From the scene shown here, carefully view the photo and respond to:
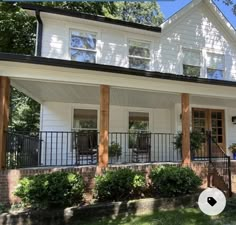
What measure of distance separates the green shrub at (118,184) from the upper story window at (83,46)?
17.0 ft

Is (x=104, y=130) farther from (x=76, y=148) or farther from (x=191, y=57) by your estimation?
(x=191, y=57)

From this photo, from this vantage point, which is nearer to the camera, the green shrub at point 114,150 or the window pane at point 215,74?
the green shrub at point 114,150

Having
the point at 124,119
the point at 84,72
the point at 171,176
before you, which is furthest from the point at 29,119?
the point at 171,176

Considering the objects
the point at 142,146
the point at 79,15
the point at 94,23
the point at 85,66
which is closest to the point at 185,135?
the point at 142,146

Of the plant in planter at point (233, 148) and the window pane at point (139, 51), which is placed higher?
the window pane at point (139, 51)

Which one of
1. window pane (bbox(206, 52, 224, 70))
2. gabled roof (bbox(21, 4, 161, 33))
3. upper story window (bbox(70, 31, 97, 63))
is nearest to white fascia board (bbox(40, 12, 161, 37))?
gabled roof (bbox(21, 4, 161, 33))

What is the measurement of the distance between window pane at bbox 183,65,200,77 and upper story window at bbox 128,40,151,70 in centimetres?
168

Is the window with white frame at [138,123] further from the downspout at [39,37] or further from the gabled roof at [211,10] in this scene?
the downspout at [39,37]

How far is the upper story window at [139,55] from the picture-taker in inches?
431

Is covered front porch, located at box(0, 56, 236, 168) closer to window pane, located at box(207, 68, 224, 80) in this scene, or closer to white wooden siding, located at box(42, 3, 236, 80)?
window pane, located at box(207, 68, 224, 80)

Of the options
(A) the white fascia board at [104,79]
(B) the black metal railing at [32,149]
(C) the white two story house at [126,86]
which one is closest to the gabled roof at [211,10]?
(C) the white two story house at [126,86]

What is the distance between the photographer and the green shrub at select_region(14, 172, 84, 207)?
575cm

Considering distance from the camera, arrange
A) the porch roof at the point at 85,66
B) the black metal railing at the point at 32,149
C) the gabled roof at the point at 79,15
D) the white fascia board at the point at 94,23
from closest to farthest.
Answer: the porch roof at the point at 85,66
the black metal railing at the point at 32,149
the gabled roof at the point at 79,15
the white fascia board at the point at 94,23

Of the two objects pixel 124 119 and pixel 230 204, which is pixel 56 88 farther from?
pixel 230 204
